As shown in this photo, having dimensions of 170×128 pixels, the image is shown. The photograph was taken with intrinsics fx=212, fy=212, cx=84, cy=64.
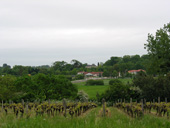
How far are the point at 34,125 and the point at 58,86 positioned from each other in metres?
31.9


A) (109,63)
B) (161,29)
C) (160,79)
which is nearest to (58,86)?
(160,79)

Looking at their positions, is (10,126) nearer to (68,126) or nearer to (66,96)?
(68,126)

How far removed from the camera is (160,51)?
41531 mm

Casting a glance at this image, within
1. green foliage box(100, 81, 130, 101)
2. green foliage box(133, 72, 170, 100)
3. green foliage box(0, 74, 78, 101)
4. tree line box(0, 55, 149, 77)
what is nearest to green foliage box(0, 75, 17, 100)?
green foliage box(0, 74, 78, 101)

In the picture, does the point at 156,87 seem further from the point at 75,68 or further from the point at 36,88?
the point at 75,68

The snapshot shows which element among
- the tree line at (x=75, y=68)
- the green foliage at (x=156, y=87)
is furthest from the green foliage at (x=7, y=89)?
the tree line at (x=75, y=68)

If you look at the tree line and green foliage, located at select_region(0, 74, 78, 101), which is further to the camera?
the tree line

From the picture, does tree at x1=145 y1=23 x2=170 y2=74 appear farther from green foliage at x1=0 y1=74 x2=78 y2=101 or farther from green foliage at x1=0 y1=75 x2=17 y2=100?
green foliage at x1=0 y1=75 x2=17 y2=100

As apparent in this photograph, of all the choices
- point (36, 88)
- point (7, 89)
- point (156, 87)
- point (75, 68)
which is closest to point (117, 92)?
point (156, 87)

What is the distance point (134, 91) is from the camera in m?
41.0

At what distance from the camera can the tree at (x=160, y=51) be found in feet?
135

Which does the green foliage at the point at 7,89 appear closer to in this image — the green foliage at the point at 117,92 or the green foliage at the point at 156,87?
the green foliage at the point at 117,92

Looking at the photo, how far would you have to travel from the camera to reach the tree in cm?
4107

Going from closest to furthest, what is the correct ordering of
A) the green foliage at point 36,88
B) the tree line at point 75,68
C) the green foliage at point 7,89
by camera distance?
the green foliage at point 7,89, the green foliage at point 36,88, the tree line at point 75,68
